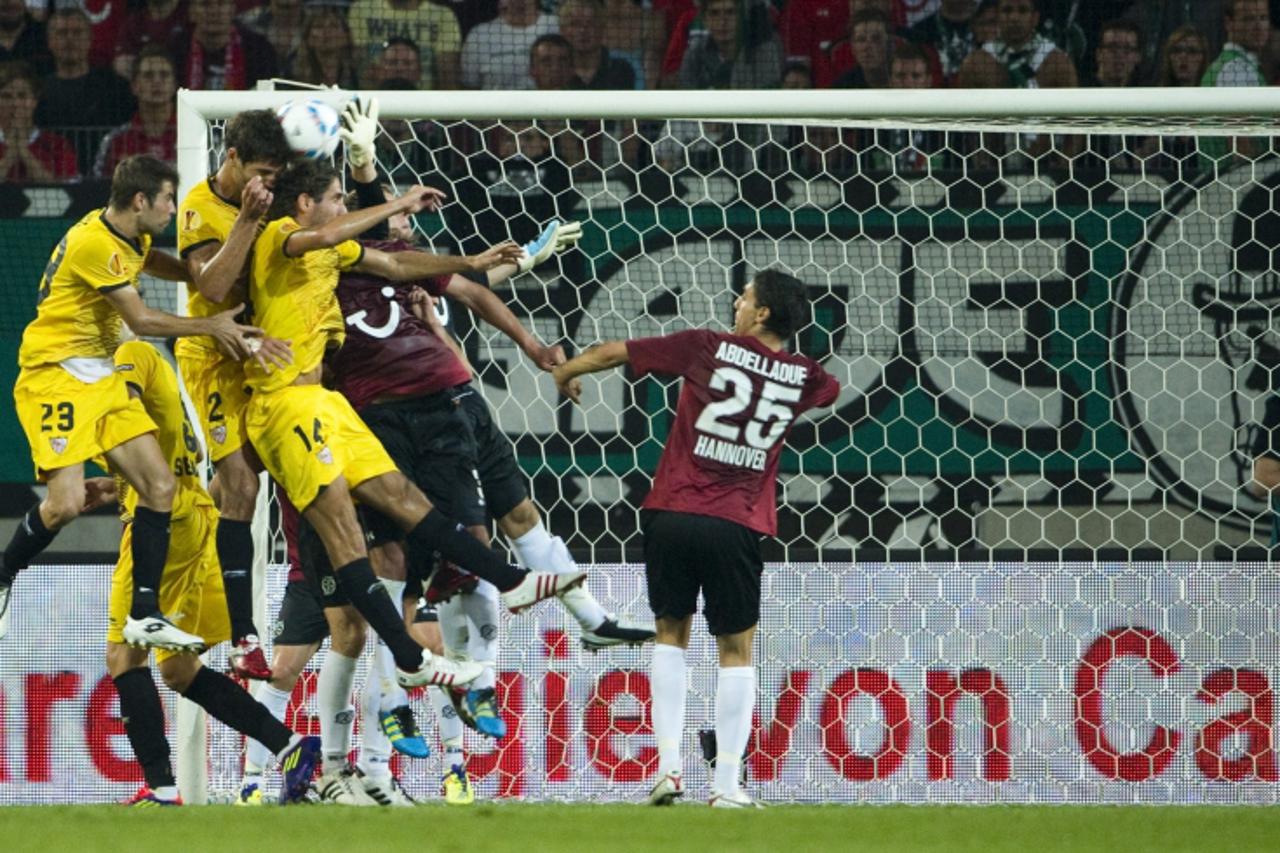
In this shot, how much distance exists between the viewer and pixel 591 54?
32.6ft

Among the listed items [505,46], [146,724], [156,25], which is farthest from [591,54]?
[146,724]

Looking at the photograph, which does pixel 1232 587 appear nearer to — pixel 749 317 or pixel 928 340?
pixel 928 340

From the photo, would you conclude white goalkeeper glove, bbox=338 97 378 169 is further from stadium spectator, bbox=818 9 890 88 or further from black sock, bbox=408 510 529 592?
stadium spectator, bbox=818 9 890 88

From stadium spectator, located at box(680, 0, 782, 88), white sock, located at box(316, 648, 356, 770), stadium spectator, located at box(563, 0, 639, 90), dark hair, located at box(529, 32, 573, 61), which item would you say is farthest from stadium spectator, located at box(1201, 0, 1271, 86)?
white sock, located at box(316, 648, 356, 770)

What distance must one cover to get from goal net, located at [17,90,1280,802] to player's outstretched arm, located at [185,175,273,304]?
141 centimetres

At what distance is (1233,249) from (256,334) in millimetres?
3754

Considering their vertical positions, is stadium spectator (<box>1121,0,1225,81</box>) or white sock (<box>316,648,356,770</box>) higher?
stadium spectator (<box>1121,0,1225,81</box>)

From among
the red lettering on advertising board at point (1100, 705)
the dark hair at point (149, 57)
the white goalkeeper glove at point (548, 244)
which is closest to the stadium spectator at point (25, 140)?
the dark hair at point (149, 57)

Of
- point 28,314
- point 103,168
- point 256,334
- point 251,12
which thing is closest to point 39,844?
point 256,334

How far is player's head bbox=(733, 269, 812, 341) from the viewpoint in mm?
6473

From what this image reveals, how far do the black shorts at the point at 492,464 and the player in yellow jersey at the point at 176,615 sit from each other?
0.92 m

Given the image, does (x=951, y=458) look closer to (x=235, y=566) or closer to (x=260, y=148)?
(x=235, y=566)

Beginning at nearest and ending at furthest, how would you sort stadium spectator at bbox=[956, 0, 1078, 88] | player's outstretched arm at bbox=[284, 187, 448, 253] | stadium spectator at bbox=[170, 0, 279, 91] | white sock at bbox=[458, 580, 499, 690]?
player's outstretched arm at bbox=[284, 187, 448, 253] < white sock at bbox=[458, 580, 499, 690] < stadium spectator at bbox=[956, 0, 1078, 88] < stadium spectator at bbox=[170, 0, 279, 91]

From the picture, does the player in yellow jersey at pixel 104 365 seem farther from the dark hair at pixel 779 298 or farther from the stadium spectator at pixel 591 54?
the stadium spectator at pixel 591 54
